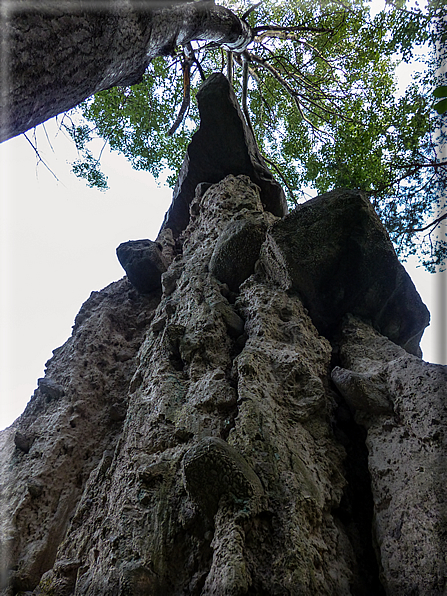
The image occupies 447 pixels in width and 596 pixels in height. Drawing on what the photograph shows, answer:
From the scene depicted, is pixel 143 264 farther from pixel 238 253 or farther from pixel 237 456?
pixel 237 456

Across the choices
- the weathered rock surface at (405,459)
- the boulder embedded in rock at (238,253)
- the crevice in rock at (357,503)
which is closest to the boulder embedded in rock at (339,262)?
the boulder embedded in rock at (238,253)

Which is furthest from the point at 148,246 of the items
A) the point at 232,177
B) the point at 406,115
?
the point at 406,115

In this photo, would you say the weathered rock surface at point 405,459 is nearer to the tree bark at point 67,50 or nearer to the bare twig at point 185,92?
the tree bark at point 67,50

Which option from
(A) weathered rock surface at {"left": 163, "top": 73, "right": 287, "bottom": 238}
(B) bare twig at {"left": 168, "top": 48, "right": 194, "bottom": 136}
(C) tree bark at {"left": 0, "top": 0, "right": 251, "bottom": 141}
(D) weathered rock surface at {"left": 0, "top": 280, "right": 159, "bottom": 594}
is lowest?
(D) weathered rock surface at {"left": 0, "top": 280, "right": 159, "bottom": 594}

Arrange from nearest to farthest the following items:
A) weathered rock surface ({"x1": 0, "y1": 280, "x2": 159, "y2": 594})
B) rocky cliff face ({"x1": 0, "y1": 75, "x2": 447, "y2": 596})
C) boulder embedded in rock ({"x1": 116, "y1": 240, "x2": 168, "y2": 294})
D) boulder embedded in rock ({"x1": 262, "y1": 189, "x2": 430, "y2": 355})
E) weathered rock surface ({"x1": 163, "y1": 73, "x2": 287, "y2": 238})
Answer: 1. rocky cliff face ({"x1": 0, "y1": 75, "x2": 447, "y2": 596})
2. weathered rock surface ({"x1": 0, "y1": 280, "x2": 159, "y2": 594})
3. boulder embedded in rock ({"x1": 262, "y1": 189, "x2": 430, "y2": 355})
4. boulder embedded in rock ({"x1": 116, "y1": 240, "x2": 168, "y2": 294})
5. weathered rock surface ({"x1": 163, "y1": 73, "x2": 287, "y2": 238})

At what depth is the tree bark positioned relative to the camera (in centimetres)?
206

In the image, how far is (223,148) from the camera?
6547mm

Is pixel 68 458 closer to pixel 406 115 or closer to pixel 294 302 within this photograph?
pixel 294 302

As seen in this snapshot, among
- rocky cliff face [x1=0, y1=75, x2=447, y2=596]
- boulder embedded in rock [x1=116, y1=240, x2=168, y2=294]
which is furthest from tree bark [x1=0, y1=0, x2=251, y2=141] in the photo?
boulder embedded in rock [x1=116, y1=240, x2=168, y2=294]

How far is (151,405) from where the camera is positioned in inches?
132

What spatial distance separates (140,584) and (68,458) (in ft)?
6.68

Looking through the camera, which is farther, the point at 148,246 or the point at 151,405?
the point at 148,246

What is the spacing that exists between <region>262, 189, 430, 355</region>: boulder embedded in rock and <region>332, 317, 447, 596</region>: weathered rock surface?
74 centimetres

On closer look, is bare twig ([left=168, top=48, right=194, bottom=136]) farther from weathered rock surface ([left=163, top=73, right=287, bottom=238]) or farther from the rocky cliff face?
the rocky cliff face
